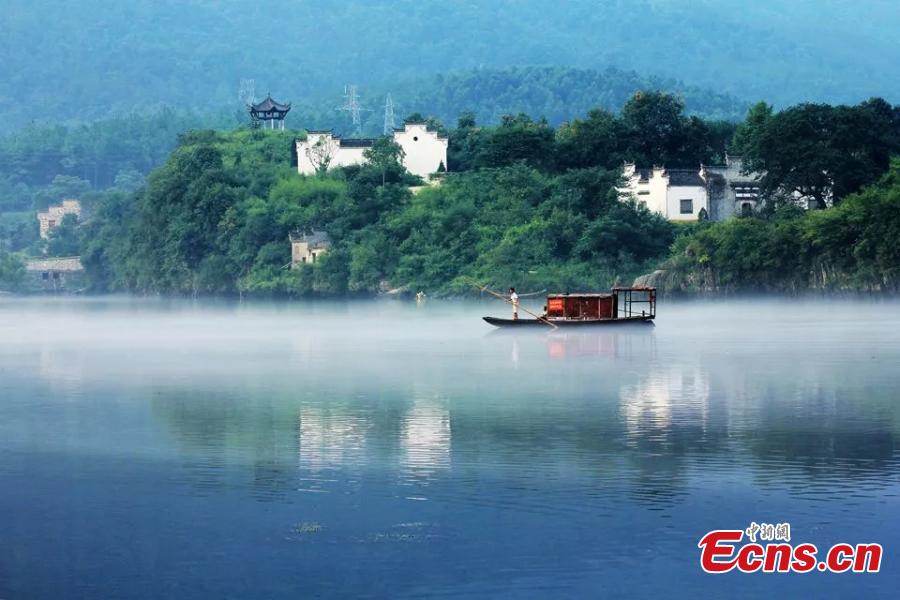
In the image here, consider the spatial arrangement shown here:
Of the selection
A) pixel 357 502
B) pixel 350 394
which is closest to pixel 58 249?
pixel 350 394

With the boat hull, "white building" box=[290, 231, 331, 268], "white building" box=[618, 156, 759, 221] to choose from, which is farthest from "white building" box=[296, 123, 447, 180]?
the boat hull

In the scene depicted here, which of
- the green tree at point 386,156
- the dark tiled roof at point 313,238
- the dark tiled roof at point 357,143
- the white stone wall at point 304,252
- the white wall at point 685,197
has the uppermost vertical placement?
the dark tiled roof at point 357,143

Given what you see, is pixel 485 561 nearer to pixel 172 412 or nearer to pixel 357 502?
pixel 357 502

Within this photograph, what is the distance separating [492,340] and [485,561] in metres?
33.2

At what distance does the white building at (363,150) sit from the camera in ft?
334

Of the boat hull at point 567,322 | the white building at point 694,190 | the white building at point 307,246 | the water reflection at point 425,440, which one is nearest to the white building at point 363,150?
the white building at point 307,246

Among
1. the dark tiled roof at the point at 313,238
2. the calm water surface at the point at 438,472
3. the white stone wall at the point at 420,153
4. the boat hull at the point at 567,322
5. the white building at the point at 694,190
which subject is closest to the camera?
the calm water surface at the point at 438,472

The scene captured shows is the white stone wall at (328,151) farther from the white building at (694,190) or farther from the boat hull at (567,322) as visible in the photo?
the boat hull at (567,322)

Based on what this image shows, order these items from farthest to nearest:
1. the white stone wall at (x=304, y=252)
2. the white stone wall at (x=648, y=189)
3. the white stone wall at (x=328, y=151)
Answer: the white stone wall at (x=328, y=151) < the white stone wall at (x=304, y=252) < the white stone wall at (x=648, y=189)

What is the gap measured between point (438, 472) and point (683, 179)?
219ft

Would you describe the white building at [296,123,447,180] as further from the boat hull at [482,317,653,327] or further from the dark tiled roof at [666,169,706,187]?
the boat hull at [482,317,653,327]

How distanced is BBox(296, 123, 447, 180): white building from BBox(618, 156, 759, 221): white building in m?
17.9

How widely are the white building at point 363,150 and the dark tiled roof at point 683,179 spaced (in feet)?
64.5

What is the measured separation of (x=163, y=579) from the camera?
16.0 metres
